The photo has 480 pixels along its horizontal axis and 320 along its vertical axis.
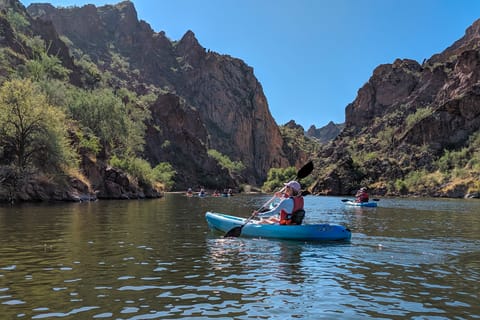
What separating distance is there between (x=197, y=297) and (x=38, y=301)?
298cm

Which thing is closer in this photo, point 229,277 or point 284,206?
point 229,277

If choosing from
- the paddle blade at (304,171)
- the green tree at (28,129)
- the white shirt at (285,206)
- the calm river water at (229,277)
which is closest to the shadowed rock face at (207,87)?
the green tree at (28,129)

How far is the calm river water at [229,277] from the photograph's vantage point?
26.6 ft

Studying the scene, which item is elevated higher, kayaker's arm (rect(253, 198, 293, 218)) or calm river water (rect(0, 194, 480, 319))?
kayaker's arm (rect(253, 198, 293, 218))

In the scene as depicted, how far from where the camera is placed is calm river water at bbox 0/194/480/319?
8.09 meters

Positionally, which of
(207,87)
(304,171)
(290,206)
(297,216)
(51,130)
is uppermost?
(207,87)

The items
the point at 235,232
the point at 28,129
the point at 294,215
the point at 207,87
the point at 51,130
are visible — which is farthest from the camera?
the point at 207,87

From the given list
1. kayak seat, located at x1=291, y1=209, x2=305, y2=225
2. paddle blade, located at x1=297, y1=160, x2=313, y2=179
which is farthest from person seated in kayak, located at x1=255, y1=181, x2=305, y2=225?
paddle blade, located at x1=297, y1=160, x2=313, y2=179

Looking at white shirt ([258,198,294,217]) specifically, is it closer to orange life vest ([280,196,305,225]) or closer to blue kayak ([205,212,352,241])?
orange life vest ([280,196,305,225])

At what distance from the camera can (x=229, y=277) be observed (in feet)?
35.3

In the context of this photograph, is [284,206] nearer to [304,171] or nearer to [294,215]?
[294,215]

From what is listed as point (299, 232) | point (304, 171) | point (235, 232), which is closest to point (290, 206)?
point (299, 232)

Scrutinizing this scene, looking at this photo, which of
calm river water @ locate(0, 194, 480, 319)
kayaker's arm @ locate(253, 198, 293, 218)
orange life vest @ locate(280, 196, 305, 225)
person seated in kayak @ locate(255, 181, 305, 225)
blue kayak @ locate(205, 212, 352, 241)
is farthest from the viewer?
orange life vest @ locate(280, 196, 305, 225)

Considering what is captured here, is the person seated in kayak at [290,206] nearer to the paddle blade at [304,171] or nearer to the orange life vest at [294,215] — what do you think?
the orange life vest at [294,215]
